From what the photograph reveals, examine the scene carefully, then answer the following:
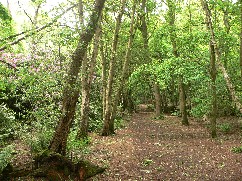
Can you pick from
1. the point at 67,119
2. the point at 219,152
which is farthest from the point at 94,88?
the point at 67,119

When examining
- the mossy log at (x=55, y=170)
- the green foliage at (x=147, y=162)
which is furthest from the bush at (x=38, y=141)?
the green foliage at (x=147, y=162)

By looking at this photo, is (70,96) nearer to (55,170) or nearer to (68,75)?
(68,75)

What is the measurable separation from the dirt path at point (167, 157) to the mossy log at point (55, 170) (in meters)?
0.75

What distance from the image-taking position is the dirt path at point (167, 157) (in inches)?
449

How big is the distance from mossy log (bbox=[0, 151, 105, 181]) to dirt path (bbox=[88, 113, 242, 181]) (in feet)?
2.45

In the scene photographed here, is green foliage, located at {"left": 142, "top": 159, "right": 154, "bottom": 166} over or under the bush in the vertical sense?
under

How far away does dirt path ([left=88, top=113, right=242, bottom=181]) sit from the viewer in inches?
449

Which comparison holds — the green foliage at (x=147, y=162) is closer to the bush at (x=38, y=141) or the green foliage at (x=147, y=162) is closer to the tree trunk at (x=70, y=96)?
the tree trunk at (x=70, y=96)

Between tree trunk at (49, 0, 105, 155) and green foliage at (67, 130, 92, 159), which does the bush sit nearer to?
tree trunk at (49, 0, 105, 155)

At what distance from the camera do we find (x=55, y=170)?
30.6ft

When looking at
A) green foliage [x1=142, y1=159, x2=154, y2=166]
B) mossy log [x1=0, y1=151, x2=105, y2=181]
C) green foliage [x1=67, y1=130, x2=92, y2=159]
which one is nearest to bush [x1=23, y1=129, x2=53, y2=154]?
green foliage [x1=67, y1=130, x2=92, y2=159]

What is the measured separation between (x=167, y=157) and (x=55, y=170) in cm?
669

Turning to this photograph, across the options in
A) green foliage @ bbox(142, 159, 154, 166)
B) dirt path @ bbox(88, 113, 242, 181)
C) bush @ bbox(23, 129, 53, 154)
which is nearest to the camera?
bush @ bbox(23, 129, 53, 154)

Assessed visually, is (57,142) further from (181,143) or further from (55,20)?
(181,143)
